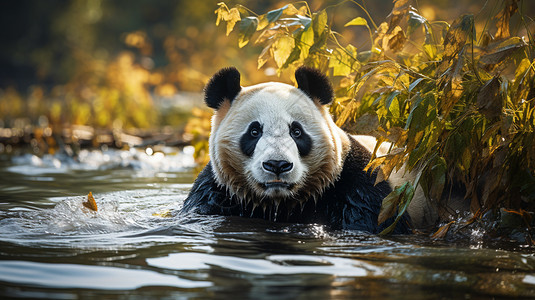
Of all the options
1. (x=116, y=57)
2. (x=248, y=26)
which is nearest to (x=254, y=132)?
(x=248, y=26)

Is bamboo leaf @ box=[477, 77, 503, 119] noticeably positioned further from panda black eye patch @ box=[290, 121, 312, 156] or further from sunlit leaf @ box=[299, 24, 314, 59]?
sunlit leaf @ box=[299, 24, 314, 59]

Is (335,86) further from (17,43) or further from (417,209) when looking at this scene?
(17,43)

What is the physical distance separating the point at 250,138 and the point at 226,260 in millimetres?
1167

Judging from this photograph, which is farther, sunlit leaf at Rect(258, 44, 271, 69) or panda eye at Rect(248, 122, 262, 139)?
sunlit leaf at Rect(258, 44, 271, 69)

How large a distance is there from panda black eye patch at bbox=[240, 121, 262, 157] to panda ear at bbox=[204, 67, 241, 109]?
1.39 ft

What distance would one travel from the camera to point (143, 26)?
121 ft

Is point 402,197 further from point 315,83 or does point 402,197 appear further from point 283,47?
point 283,47

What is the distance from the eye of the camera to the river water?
8.58ft

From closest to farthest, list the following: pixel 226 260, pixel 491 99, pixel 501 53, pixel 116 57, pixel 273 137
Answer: pixel 226 260, pixel 491 99, pixel 501 53, pixel 273 137, pixel 116 57

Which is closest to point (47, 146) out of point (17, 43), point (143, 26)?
point (17, 43)

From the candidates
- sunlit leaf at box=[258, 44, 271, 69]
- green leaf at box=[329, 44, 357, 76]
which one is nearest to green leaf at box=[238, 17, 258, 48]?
sunlit leaf at box=[258, 44, 271, 69]

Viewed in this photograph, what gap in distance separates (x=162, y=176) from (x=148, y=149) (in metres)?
2.02

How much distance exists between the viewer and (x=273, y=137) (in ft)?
13.0

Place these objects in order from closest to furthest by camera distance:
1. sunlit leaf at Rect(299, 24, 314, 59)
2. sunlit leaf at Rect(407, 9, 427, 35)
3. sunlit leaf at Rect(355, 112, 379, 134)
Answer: sunlit leaf at Rect(355, 112, 379, 134)
sunlit leaf at Rect(407, 9, 427, 35)
sunlit leaf at Rect(299, 24, 314, 59)
